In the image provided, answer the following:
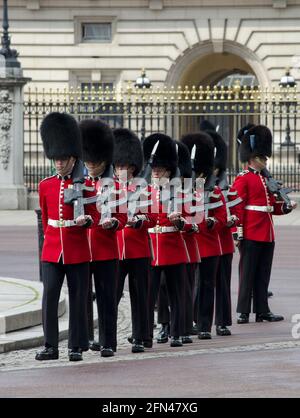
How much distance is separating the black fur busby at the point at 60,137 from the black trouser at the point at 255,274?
9.50 ft

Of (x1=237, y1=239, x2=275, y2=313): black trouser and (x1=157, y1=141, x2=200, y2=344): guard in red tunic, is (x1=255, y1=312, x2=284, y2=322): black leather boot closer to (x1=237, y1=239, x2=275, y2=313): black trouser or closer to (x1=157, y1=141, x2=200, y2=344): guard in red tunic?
(x1=237, y1=239, x2=275, y2=313): black trouser

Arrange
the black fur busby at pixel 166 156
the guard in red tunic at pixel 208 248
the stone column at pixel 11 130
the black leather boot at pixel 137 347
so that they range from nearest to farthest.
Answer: the black leather boot at pixel 137 347 → the black fur busby at pixel 166 156 → the guard in red tunic at pixel 208 248 → the stone column at pixel 11 130

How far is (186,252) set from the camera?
12.2 metres

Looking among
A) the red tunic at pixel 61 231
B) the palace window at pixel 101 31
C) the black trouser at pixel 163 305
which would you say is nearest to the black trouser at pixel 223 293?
the black trouser at pixel 163 305

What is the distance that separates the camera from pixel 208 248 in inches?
502

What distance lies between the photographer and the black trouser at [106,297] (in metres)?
11.3

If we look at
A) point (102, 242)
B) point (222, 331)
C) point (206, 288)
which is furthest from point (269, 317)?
point (102, 242)

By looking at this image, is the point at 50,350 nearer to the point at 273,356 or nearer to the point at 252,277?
the point at 273,356

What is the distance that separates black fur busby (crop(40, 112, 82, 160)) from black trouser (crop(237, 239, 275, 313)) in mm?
2896

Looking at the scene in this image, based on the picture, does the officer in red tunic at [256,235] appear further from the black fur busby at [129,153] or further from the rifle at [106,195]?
the rifle at [106,195]

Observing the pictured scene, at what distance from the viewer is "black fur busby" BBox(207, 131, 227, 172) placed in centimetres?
1362

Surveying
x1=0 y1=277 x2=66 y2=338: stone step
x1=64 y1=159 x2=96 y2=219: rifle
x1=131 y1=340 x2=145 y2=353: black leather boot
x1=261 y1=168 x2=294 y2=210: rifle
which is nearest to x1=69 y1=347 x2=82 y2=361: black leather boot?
x1=131 y1=340 x2=145 y2=353: black leather boot

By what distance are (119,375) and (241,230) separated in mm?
3683
